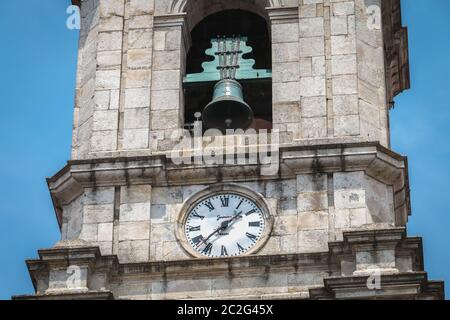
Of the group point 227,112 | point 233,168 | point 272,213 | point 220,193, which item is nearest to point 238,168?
point 233,168

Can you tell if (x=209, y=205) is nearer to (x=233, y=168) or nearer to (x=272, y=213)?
(x=233, y=168)

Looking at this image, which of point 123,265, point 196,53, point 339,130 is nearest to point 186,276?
point 123,265

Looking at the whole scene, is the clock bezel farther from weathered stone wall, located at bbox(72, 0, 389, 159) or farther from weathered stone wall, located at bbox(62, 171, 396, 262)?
weathered stone wall, located at bbox(72, 0, 389, 159)

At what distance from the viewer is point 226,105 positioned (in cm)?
4981

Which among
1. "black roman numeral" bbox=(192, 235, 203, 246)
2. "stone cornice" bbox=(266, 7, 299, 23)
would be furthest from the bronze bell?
"black roman numeral" bbox=(192, 235, 203, 246)

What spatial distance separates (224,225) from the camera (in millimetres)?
47594

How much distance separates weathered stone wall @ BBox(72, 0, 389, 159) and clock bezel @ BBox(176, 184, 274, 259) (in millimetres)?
1408

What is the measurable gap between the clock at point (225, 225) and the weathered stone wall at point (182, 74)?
161 centimetres

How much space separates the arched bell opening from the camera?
50562 mm

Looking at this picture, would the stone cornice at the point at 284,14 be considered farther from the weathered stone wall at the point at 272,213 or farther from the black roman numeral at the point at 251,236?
the black roman numeral at the point at 251,236

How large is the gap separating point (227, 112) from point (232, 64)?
1373 millimetres

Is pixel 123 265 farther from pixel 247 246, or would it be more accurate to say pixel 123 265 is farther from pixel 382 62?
pixel 382 62
